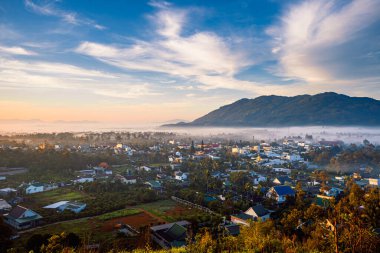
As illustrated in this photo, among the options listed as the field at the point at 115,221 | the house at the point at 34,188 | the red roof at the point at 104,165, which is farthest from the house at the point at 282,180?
the house at the point at 34,188

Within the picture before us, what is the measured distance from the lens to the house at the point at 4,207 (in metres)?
21.3

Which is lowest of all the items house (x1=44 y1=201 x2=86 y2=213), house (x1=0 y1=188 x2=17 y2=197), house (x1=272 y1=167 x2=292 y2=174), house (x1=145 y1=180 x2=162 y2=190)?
house (x1=272 y1=167 x2=292 y2=174)

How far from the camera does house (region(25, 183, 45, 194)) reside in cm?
2720

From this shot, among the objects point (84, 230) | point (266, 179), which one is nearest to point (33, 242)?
point (84, 230)

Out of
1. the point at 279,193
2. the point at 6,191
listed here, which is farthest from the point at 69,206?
the point at 279,193

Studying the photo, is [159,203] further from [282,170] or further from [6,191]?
[282,170]

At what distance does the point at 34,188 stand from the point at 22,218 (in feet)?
33.1

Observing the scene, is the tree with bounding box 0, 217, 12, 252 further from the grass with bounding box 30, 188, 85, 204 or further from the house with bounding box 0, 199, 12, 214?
the grass with bounding box 30, 188, 85, 204

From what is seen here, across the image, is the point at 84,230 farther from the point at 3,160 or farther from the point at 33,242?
the point at 3,160

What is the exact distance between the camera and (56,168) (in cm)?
3606

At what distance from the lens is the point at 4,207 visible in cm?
2195

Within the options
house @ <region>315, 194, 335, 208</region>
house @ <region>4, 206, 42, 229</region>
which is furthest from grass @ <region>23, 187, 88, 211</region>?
house @ <region>315, 194, 335, 208</region>

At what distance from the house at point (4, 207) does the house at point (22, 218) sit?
2.05m

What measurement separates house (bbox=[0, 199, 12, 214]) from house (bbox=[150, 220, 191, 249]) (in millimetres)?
12091
